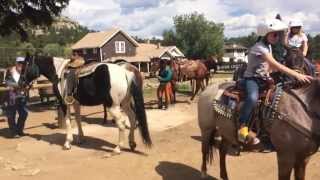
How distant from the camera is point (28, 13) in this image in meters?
18.1

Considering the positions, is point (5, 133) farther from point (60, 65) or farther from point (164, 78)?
point (164, 78)

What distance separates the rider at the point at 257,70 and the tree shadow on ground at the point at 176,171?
1779 millimetres

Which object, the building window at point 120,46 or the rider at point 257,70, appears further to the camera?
the building window at point 120,46

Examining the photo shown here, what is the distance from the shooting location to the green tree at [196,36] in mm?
78125

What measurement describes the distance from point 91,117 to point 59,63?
3.49m

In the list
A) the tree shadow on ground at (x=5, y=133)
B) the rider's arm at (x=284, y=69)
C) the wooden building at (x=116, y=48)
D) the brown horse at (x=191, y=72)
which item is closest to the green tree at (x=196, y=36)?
the wooden building at (x=116, y=48)

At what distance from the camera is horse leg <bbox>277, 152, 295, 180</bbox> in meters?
5.62

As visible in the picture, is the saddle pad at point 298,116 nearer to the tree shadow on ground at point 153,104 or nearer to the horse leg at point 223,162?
the horse leg at point 223,162

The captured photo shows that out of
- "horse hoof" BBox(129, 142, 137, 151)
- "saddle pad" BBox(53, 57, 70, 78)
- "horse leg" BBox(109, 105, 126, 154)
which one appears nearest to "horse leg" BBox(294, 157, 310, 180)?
"horse hoof" BBox(129, 142, 137, 151)

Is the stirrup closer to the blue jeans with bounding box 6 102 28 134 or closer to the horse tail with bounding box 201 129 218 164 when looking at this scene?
the blue jeans with bounding box 6 102 28 134

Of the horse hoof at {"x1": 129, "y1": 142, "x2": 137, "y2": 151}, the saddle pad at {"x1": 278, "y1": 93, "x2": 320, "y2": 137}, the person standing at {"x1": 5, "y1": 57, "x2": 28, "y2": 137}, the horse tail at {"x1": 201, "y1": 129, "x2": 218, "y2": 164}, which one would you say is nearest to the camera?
the saddle pad at {"x1": 278, "y1": 93, "x2": 320, "y2": 137}

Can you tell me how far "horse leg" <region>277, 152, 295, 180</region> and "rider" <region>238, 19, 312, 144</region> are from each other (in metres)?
0.44

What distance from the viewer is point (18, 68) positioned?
1170 cm

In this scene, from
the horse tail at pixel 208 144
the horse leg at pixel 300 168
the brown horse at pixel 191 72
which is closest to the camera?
the horse leg at pixel 300 168
